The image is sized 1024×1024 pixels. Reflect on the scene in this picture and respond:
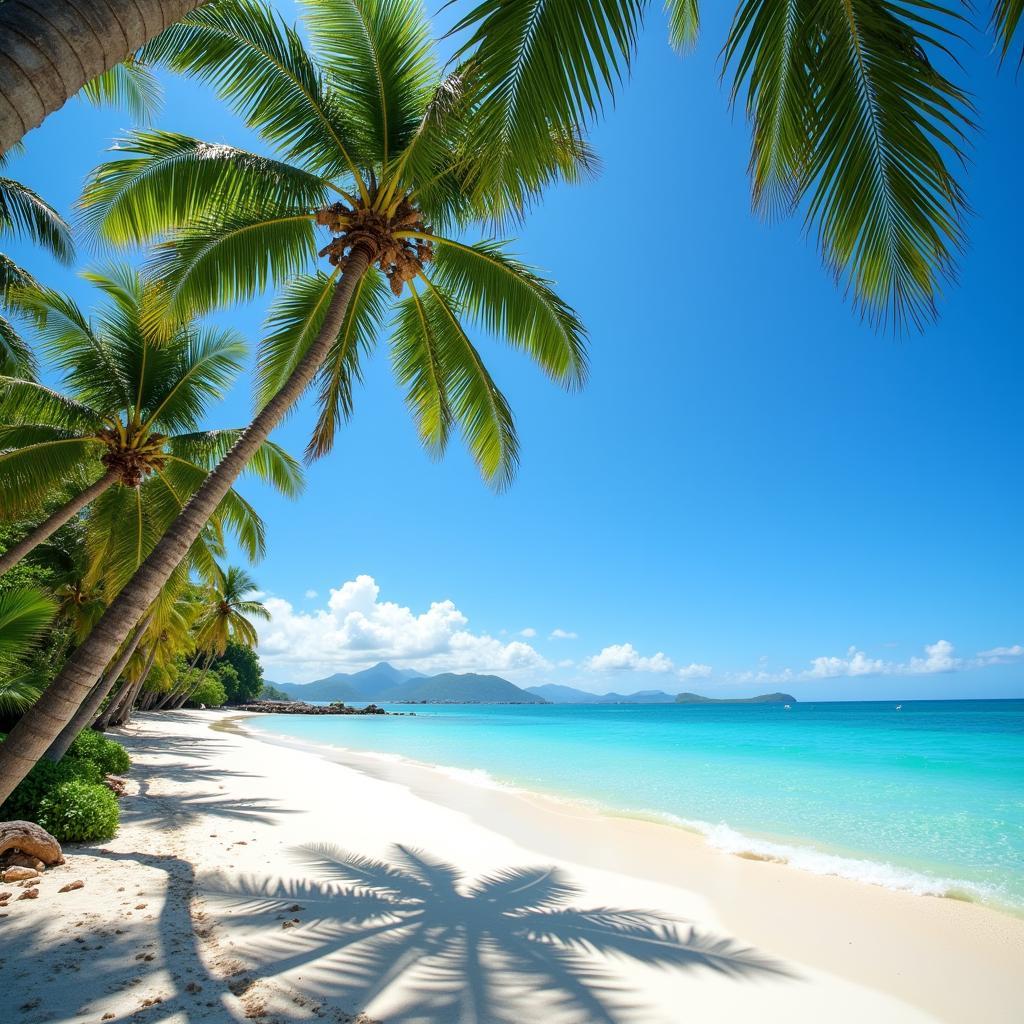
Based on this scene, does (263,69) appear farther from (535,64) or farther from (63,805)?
(63,805)

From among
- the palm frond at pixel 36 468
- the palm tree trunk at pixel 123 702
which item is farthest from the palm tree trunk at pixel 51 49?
the palm tree trunk at pixel 123 702

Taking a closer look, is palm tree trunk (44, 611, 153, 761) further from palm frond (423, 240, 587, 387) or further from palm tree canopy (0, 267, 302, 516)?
palm frond (423, 240, 587, 387)

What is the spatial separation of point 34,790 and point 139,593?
13.4 ft

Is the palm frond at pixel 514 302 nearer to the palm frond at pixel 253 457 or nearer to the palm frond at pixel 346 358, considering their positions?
the palm frond at pixel 346 358

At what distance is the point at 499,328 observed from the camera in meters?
6.96

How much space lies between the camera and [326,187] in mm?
6113

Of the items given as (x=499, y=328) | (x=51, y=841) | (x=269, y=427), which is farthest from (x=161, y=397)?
(x=51, y=841)

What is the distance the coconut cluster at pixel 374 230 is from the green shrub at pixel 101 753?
8.69 metres

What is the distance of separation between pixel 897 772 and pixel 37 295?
24.7 m

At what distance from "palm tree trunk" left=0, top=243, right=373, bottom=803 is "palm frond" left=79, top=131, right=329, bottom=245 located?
1.28 metres

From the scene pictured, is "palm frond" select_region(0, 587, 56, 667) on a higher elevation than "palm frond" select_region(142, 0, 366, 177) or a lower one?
lower

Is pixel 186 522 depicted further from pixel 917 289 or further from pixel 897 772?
pixel 897 772

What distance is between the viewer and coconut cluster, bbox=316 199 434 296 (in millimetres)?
5613

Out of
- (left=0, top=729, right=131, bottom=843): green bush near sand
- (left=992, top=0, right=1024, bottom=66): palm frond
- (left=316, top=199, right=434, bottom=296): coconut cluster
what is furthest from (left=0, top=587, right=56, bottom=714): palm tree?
(left=992, top=0, right=1024, bottom=66): palm frond
